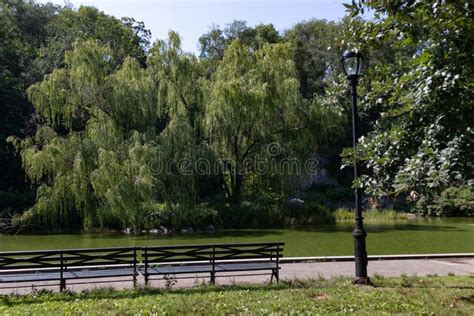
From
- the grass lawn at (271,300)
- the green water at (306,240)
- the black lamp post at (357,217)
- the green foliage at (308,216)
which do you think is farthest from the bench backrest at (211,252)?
the green foliage at (308,216)

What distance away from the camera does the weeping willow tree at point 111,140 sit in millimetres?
18953

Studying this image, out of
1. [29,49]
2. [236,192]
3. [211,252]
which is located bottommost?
[211,252]

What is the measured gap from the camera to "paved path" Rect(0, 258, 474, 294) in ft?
28.2

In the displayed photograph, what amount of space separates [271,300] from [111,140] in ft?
50.3

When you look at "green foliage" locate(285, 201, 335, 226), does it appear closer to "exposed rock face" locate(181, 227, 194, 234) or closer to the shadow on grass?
"exposed rock face" locate(181, 227, 194, 234)

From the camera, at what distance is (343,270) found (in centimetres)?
992

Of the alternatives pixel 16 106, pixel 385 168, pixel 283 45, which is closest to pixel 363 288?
pixel 385 168

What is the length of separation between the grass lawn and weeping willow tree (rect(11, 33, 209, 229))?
11685 mm

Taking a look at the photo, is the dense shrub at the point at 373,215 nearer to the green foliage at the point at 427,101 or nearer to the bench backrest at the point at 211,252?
the bench backrest at the point at 211,252

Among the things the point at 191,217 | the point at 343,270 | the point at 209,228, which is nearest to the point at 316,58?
the point at 209,228

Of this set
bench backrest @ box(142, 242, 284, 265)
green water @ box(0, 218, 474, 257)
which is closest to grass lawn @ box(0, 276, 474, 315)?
bench backrest @ box(142, 242, 284, 265)

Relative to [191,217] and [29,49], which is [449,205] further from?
[29,49]

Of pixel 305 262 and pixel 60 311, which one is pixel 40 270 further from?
pixel 305 262

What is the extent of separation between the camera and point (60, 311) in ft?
19.4
